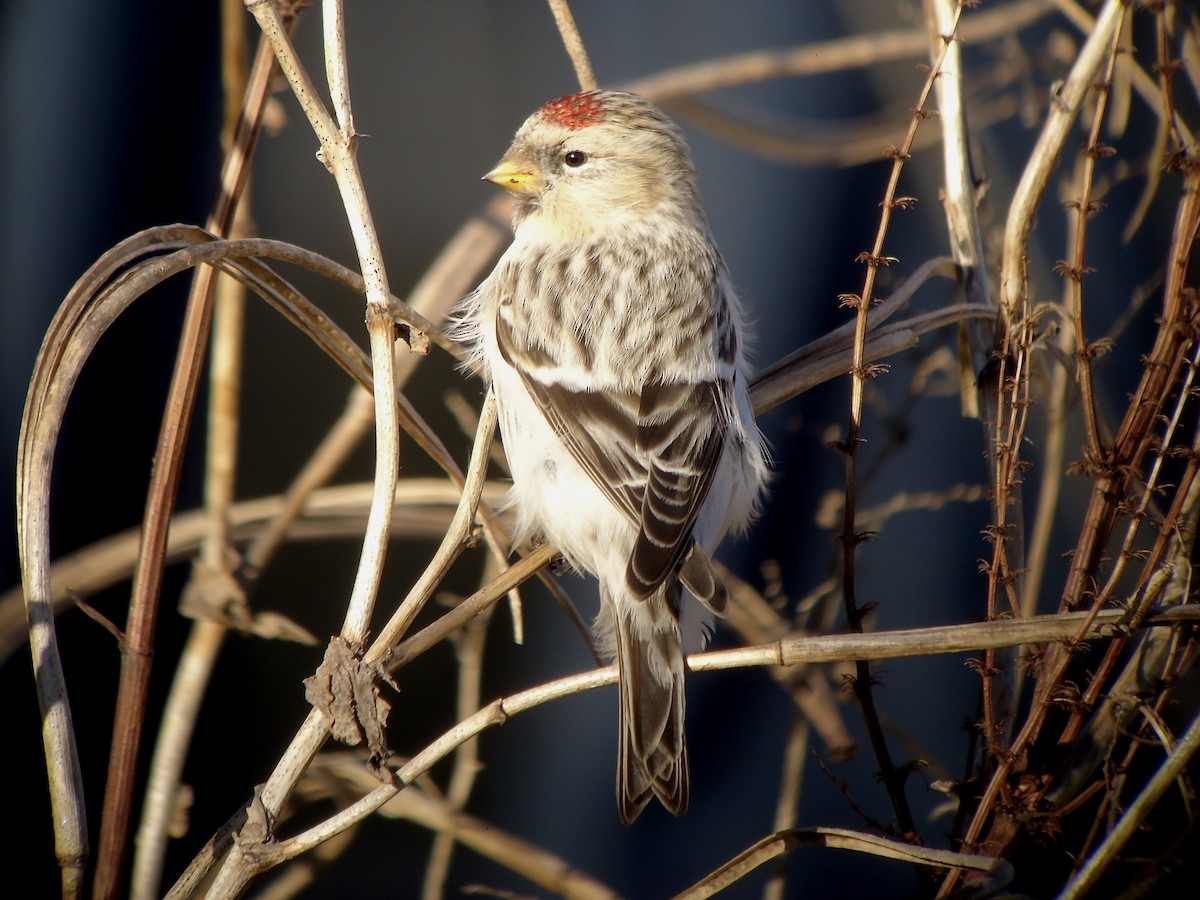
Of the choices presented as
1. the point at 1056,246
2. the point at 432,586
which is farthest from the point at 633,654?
the point at 1056,246

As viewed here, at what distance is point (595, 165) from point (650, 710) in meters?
1.23

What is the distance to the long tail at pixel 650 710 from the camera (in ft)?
5.03

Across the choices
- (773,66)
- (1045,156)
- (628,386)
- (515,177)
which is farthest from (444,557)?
(773,66)

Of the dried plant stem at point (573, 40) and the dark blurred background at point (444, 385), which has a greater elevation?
the dried plant stem at point (573, 40)

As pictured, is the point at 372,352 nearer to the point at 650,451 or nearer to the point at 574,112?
the point at 650,451

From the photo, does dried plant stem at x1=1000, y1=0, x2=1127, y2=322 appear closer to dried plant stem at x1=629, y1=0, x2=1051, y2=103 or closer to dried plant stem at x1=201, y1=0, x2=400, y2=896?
dried plant stem at x1=629, y1=0, x2=1051, y2=103

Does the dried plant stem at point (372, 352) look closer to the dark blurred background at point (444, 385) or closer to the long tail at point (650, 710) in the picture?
the long tail at point (650, 710)

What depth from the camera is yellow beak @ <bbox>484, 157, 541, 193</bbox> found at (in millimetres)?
2236

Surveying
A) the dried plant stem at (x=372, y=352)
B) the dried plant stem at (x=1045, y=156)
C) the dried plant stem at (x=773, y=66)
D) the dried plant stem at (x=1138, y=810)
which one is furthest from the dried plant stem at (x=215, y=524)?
the dried plant stem at (x=1138, y=810)

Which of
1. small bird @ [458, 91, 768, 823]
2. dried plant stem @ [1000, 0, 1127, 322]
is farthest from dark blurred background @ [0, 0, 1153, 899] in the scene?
dried plant stem @ [1000, 0, 1127, 322]

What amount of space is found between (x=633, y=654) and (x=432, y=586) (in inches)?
19.2

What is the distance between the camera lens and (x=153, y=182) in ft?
8.21

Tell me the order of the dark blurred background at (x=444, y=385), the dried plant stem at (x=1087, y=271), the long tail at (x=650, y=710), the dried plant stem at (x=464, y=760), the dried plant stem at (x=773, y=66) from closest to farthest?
the dried plant stem at (x=1087, y=271), the long tail at (x=650, y=710), the dried plant stem at (x=464, y=760), the dried plant stem at (x=773, y=66), the dark blurred background at (x=444, y=385)

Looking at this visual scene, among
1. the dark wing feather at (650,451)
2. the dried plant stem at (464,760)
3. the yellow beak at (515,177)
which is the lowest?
the dried plant stem at (464,760)
